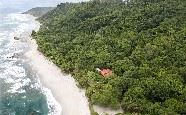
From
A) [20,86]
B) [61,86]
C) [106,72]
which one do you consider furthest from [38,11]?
[106,72]

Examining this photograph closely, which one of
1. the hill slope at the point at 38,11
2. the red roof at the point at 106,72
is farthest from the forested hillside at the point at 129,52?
the hill slope at the point at 38,11

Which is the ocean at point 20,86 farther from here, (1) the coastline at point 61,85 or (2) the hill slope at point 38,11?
(2) the hill slope at point 38,11

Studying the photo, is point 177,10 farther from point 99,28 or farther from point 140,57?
point 140,57

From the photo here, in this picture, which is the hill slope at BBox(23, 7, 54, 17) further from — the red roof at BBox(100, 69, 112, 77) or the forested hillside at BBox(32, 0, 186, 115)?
the red roof at BBox(100, 69, 112, 77)

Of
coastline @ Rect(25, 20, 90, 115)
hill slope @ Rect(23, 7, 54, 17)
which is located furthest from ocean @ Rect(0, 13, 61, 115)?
hill slope @ Rect(23, 7, 54, 17)

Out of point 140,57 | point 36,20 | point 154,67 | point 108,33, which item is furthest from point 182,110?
point 36,20
